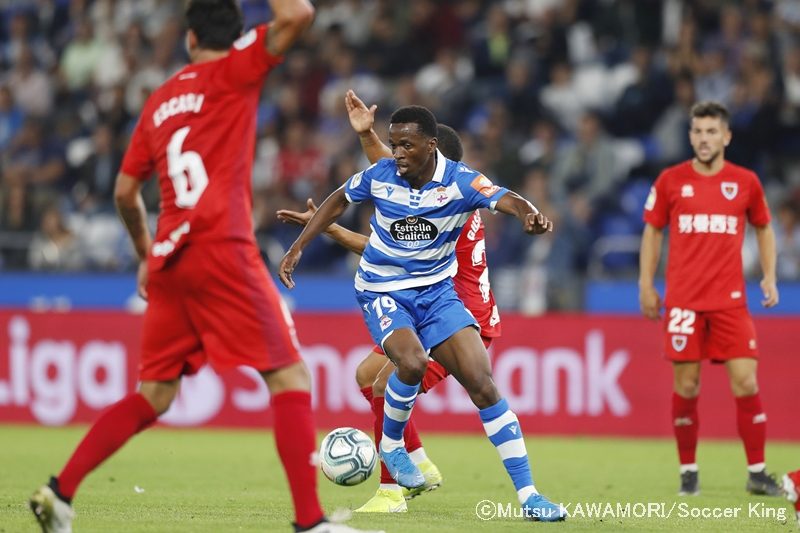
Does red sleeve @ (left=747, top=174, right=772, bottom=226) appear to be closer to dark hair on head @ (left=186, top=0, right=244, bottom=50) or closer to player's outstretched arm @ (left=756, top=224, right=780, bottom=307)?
player's outstretched arm @ (left=756, top=224, right=780, bottom=307)

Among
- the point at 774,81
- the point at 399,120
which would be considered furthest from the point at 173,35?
the point at 399,120

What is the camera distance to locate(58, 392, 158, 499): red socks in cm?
622

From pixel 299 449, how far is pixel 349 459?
1783mm

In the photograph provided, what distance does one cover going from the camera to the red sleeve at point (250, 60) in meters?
5.97

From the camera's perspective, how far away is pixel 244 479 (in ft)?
33.0

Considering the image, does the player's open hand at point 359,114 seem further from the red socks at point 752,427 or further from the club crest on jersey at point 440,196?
the red socks at point 752,427

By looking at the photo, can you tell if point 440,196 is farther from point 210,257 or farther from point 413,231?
point 210,257

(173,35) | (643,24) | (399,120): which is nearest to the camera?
(399,120)

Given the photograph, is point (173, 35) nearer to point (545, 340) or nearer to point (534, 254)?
point (534, 254)

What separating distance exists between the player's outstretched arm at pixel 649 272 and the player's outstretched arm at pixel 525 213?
273 centimetres

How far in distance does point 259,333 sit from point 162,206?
2.61 feet

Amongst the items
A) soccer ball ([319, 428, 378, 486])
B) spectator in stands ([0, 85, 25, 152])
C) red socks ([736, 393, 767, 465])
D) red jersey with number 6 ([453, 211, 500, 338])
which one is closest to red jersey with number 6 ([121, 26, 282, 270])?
soccer ball ([319, 428, 378, 486])

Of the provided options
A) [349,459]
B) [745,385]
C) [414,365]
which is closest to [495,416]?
[414,365]

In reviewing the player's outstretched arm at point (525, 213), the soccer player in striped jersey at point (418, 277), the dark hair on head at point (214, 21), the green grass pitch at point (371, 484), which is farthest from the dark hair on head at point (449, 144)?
the dark hair on head at point (214, 21)
